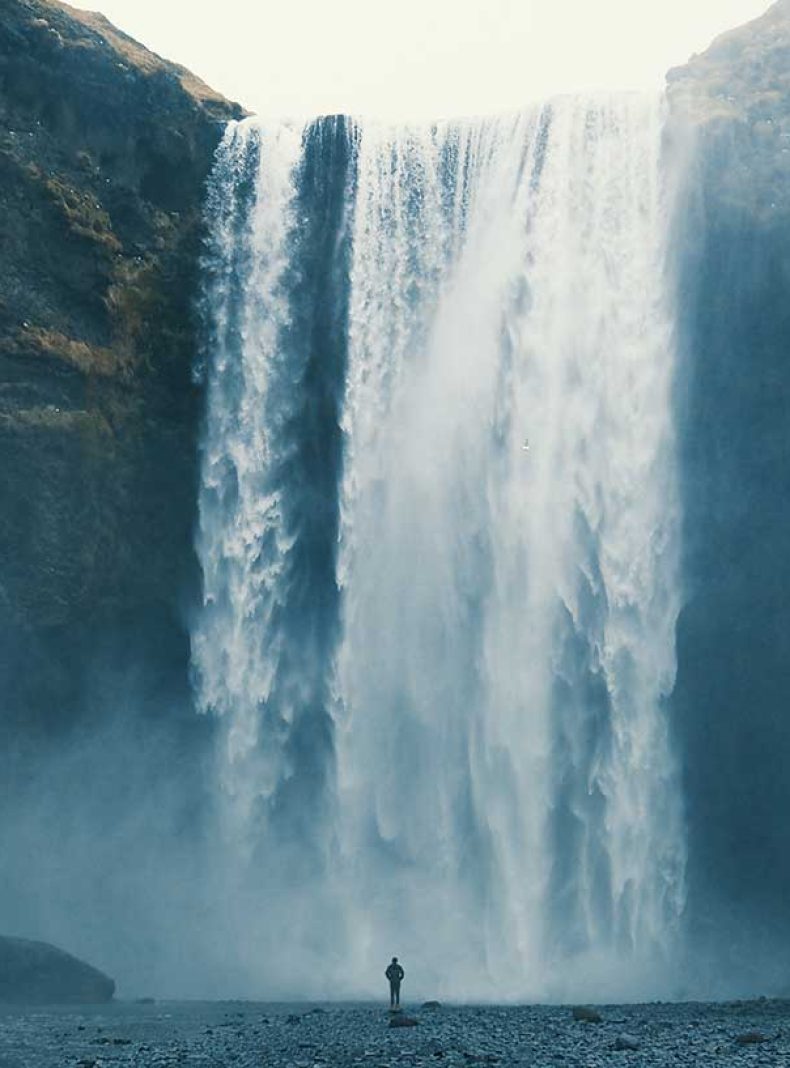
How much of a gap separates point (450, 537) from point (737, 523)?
7826 mm

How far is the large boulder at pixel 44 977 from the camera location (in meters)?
30.7

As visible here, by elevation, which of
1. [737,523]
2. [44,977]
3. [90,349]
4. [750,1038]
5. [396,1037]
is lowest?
[396,1037]

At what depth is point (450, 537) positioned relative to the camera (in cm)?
3828

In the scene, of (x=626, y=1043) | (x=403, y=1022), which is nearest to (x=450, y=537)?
(x=403, y=1022)

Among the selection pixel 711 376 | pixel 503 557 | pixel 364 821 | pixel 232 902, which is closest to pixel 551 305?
pixel 711 376

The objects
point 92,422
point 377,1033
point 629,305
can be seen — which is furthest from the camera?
point 629,305

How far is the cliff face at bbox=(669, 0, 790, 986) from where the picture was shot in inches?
1476

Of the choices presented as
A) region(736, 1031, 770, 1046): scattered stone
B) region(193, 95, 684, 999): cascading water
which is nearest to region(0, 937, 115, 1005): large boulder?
region(193, 95, 684, 999): cascading water

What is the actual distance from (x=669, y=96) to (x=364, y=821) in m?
21.9

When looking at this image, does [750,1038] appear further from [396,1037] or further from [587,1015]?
[396,1037]

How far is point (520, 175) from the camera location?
39.5m

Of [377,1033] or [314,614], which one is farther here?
[314,614]

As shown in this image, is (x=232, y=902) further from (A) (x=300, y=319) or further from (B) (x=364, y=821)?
(A) (x=300, y=319)

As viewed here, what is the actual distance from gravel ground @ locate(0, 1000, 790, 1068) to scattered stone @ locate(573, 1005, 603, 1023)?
20 cm
